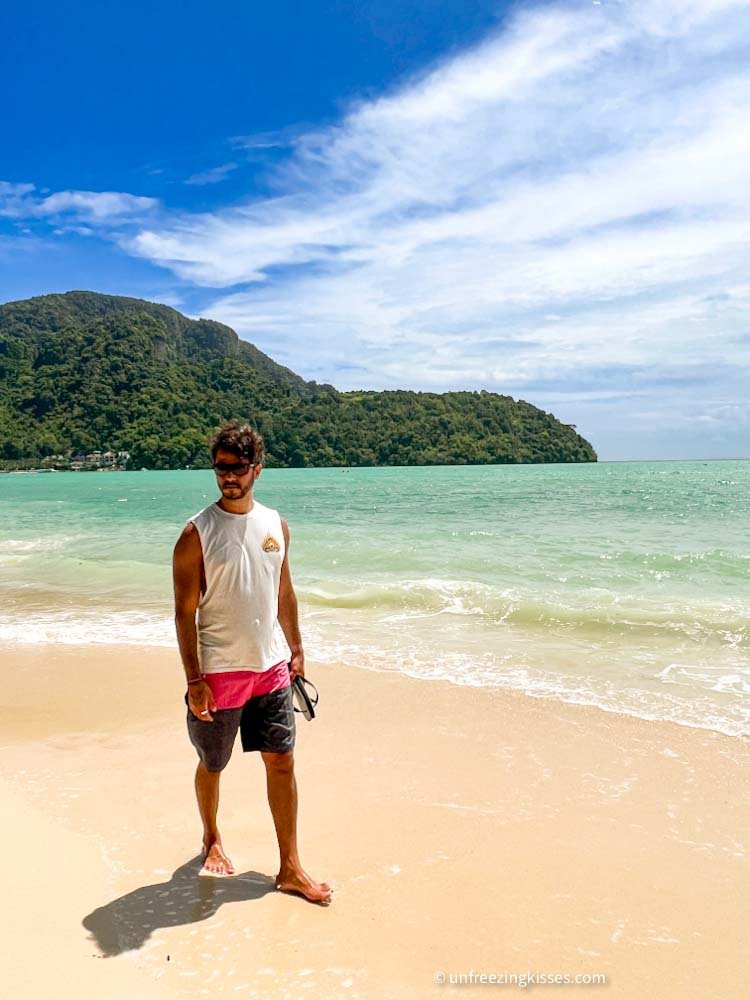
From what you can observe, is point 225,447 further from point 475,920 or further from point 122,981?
point 475,920

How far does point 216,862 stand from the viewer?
3.19 meters

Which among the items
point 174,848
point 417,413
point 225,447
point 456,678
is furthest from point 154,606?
point 417,413

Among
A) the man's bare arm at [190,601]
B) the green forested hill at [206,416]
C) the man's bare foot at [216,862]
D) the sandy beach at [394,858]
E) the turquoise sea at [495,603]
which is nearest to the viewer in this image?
the sandy beach at [394,858]

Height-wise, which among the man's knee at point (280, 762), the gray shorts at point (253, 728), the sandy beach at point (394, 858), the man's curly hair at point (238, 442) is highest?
the man's curly hair at point (238, 442)

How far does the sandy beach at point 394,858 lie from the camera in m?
2.57

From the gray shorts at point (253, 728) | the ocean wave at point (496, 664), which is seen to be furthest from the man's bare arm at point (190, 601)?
the ocean wave at point (496, 664)

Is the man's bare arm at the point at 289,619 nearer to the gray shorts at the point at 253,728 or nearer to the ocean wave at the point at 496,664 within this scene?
the gray shorts at the point at 253,728

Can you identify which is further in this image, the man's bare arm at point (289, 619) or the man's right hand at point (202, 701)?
the man's bare arm at point (289, 619)

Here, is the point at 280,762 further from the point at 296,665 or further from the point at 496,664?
the point at 496,664

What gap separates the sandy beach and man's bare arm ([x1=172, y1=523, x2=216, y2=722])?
2.78 feet

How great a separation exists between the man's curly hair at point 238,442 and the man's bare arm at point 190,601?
336 millimetres

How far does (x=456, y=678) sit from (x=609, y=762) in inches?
83.5

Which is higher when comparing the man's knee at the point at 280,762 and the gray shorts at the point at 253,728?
the gray shorts at the point at 253,728

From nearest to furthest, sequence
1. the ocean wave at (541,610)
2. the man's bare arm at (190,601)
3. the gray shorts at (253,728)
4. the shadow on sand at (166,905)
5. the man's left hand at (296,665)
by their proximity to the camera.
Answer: the shadow on sand at (166,905), the man's bare arm at (190,601), the gray shorts at (253,728), the man's left hand at (296,665), the ocean wave at (541,610)
